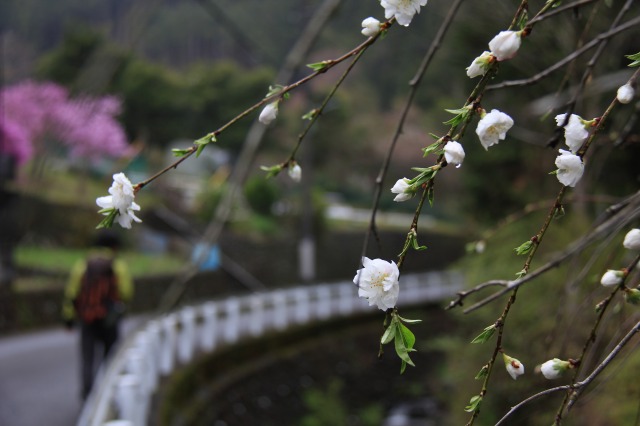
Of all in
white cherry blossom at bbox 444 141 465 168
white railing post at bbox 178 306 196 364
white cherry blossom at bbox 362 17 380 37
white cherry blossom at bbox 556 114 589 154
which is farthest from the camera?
white railing post at bbox 178 306 196 364

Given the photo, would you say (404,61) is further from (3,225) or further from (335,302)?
(3,225)

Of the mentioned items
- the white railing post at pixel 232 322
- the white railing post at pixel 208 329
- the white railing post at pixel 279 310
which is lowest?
the white railing post at pixel 208 329

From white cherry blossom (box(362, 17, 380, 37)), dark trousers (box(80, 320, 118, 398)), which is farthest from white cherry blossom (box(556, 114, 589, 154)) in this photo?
dark trousers (box(80, 320, 118, 398))

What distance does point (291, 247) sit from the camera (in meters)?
17.1

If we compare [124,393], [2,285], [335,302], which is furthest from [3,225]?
[124,393]

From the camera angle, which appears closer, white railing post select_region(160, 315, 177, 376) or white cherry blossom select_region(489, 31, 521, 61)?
white cherry blossom select_region(489, 31, 521, 61)

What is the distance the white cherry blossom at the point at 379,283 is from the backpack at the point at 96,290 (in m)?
4.77

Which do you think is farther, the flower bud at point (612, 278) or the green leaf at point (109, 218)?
the flower bud at point (612, 278)

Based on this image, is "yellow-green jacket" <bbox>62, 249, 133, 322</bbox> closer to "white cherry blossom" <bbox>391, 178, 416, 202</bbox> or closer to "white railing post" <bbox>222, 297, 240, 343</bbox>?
"white railing post" <bbox>222, 297, 240, 343</bbox>

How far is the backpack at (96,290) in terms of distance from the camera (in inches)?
227

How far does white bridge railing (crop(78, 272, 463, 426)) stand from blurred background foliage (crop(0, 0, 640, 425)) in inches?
43.2

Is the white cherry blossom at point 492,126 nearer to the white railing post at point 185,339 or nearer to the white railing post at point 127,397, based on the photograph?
the white railing post at point 127,397

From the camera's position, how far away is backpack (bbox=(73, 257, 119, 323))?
5.77 meters

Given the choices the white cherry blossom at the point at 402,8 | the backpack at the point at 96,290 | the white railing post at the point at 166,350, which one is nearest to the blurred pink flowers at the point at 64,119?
the white railing post at the point at 166,350
